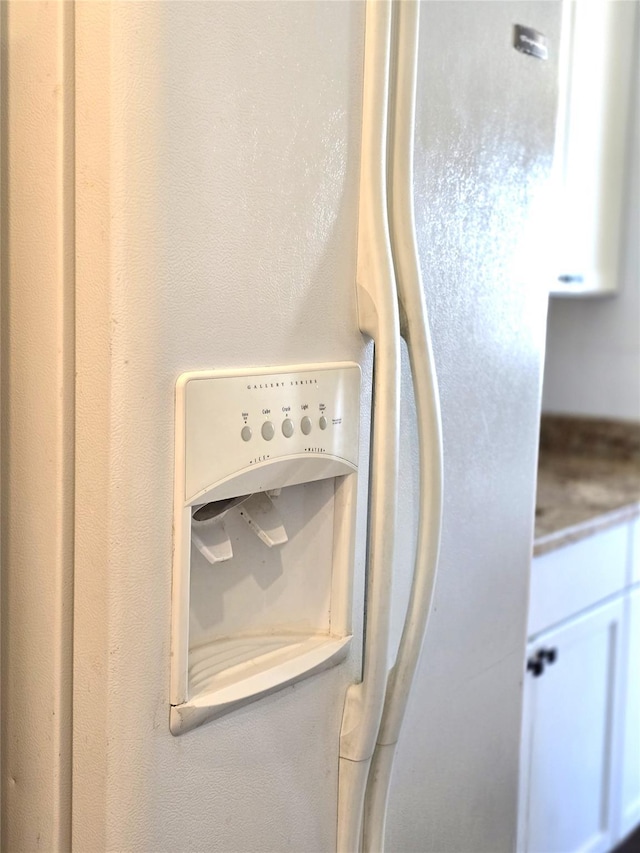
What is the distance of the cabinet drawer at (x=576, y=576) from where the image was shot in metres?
1.71

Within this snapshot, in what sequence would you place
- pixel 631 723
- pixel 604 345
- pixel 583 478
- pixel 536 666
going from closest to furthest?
1. pixel 536 666
2. pixel 631 723
3. pixel 583 478
4. pixel 604 345

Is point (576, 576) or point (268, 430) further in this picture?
point (576, 576)

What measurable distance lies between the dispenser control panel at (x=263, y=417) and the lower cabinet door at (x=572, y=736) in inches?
38.6

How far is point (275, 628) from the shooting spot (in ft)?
3.07

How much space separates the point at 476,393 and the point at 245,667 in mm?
459

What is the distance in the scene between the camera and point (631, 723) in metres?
2.14

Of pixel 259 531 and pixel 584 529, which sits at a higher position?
pixel 259 531

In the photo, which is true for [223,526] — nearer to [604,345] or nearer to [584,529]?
[584,529]

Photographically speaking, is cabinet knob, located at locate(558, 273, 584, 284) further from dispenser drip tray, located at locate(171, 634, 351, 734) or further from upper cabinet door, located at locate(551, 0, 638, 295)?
dispenser drip tray, located at locate(171, 634, 351, 734)

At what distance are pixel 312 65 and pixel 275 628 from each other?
0.54m

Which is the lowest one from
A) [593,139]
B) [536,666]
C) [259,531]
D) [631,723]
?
[631,723]

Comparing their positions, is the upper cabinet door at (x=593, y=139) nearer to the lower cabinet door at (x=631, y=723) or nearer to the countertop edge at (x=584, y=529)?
the countertop edge at (x=584, y=529)

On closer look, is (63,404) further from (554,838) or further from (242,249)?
(554,838)

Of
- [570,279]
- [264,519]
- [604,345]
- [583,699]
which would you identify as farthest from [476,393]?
[604,345]
